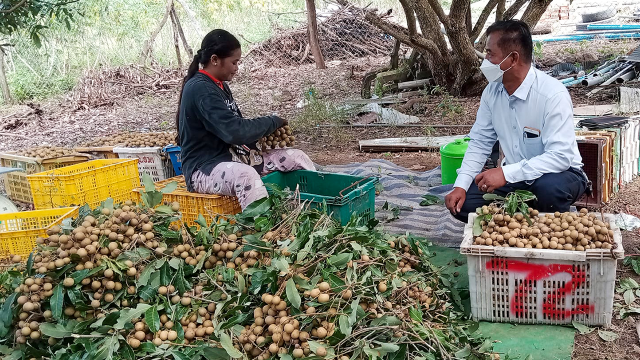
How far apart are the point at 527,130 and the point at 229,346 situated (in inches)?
76.8

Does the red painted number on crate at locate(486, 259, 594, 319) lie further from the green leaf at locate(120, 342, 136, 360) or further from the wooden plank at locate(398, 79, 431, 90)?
the wooden plank at locate(398, 79, 431, 90)

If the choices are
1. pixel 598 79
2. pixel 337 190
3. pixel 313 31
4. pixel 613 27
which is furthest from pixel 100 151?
pixel 613 27

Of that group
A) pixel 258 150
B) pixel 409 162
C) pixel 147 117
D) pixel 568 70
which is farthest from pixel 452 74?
pixel 258 150

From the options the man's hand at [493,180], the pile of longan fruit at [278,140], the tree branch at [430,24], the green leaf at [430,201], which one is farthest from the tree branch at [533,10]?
the man's hand at [493,180]

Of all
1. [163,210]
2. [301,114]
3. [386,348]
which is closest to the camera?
[386,348]

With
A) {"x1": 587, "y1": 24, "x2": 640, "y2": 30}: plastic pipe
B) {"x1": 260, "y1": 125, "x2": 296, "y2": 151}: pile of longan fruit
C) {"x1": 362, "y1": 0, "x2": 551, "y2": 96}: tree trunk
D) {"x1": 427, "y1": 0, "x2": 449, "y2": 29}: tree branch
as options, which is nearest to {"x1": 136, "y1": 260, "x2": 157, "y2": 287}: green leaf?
{"x1": 260, "y1": 125, "x2": 296, "y2": 151}: pile of longan fruit

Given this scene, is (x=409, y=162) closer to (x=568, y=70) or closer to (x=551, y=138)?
(x=551, y=138)

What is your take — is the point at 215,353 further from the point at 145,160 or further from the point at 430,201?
the point at 145,160

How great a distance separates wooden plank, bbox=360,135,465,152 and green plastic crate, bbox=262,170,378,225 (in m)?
2.38

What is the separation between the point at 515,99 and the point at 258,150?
5.55 ft

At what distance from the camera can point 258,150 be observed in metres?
3.99

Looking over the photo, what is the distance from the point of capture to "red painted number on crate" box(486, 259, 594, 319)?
255cm

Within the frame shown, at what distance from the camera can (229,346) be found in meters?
2.14

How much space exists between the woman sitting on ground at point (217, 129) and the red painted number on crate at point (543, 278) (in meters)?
1.45
